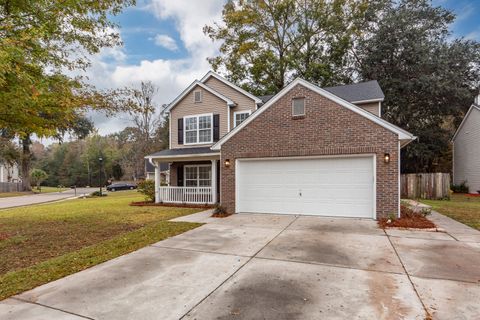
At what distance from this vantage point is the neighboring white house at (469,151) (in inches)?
779

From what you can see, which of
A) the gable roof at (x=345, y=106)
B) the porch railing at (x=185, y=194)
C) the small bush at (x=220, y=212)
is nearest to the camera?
the gable roof at (x=345, y=106)

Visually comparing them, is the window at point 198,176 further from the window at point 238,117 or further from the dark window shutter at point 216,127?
the window at point 238,117

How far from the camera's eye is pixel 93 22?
9.40 metres

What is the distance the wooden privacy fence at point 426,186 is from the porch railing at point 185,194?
43.1 ft

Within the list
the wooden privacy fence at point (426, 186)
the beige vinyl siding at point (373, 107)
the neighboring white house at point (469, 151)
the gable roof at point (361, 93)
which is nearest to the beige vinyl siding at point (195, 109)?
the gable roof at point (361, 93)

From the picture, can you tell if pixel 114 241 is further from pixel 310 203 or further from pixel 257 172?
pixel 310 203

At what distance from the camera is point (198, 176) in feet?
51.2

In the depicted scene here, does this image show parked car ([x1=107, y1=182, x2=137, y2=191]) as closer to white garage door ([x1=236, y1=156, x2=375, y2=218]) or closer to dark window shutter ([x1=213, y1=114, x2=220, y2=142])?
dark window shutter ([x1=213, y1=114, x2=220, y2=142])

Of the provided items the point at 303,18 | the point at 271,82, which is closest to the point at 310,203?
the point at 271,82

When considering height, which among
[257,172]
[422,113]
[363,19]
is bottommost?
[257,172]

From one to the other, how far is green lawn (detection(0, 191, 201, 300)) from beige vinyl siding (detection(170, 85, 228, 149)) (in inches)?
241

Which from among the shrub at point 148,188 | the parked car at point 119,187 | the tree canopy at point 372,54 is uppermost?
the tree canopy at point 372,54

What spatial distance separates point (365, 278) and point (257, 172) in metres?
7.00

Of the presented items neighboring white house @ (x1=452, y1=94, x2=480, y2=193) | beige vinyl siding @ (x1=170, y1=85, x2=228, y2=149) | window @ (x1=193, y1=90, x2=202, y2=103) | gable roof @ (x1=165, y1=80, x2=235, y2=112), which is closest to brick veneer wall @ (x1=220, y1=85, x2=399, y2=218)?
beige vinyl siding @ (x1=170, y1=85, x2=228, y2=149)
